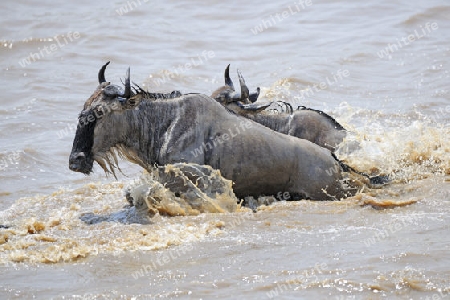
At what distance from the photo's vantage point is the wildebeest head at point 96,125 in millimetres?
9195

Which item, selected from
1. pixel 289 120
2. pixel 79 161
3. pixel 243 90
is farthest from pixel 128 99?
pixel 289 120

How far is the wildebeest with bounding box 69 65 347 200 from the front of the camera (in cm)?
927

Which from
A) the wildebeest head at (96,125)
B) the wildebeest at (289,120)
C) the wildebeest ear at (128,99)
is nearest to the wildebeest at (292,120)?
the wildebeest at (289,120)

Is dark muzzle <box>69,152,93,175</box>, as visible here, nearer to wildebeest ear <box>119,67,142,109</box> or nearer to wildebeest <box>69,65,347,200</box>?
wildebeest <box>69,65,347,200</box>

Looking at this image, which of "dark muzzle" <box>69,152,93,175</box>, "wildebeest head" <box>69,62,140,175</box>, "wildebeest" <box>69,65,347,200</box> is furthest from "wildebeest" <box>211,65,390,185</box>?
"dark muzzle" <box>69,152,93,175</box>

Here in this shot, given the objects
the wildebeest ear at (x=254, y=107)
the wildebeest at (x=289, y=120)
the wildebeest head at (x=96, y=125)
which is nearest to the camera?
the wildebeest head at (x=96, y=125)

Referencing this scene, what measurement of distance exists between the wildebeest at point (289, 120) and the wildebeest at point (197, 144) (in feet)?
3.29

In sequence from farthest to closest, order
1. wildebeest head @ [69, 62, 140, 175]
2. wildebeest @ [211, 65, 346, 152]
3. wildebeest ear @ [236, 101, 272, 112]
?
wildebeest @ [211, 65, 346, 152]
wildebeest ear @ [236, 101, 272, 112]
wildebeest head @ [69, 62, 140, 175]

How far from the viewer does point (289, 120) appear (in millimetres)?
11148

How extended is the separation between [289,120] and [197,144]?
6.84 ft

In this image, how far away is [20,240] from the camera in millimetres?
8273

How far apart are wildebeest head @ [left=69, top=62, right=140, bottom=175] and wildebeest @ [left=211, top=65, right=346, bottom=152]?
1.87 m

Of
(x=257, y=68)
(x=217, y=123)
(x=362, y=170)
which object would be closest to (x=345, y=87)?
(x=257, y=68)

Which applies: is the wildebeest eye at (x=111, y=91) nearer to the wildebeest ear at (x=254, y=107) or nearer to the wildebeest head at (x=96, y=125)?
the wildebeest head at (x=96, y=125)
